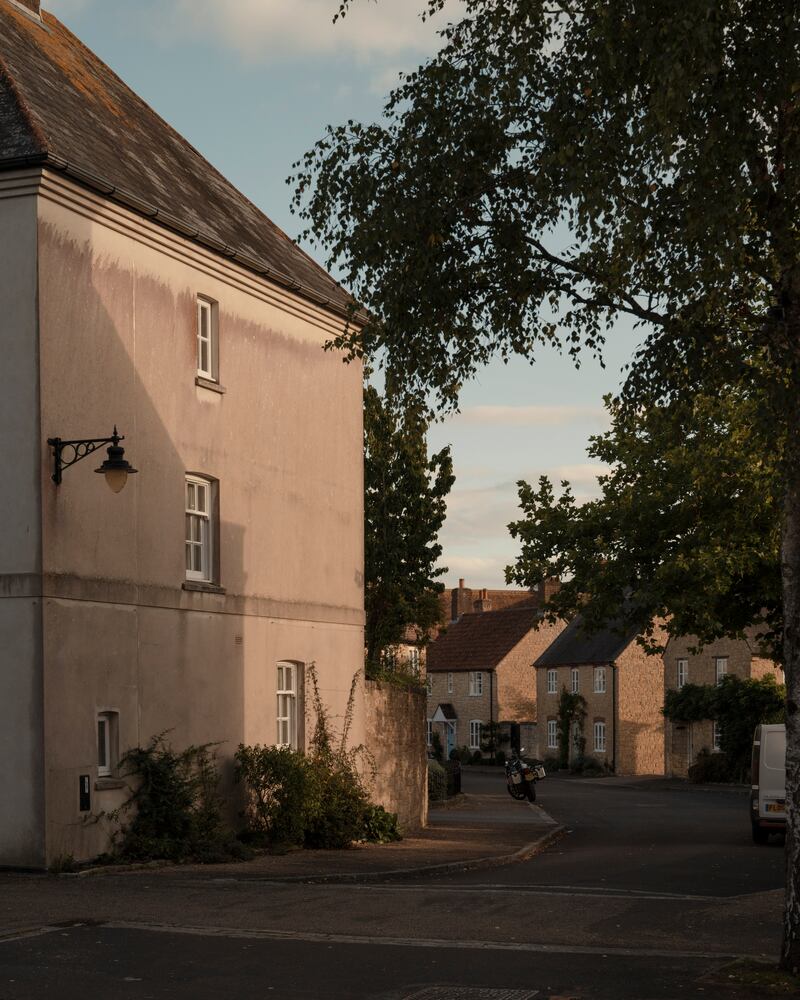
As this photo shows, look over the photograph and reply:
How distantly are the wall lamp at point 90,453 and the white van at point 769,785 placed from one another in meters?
13.1

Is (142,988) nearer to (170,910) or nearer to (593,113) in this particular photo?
(170,910)

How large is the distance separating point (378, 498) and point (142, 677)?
23585mm

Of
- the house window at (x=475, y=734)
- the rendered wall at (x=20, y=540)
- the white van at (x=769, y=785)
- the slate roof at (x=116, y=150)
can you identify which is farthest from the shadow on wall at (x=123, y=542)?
the house window at (x=475, y=734)

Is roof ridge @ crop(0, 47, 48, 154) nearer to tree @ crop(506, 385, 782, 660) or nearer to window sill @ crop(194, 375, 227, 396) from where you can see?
window sill @ crop(194, 375, 227, 396)

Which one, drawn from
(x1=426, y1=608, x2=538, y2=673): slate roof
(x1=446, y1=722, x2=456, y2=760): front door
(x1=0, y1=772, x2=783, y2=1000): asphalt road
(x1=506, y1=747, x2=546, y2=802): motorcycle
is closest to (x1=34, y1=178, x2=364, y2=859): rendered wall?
(x1=0, y1=772, x2=783, y2=1000): asphalt road

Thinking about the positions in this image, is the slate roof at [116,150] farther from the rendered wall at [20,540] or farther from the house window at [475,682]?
the house window at [475,682]

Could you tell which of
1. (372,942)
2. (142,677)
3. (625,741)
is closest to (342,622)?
(142,677)

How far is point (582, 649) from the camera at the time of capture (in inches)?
2916

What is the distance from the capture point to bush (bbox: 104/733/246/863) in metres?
19.7

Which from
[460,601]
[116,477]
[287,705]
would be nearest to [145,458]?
[116,477]

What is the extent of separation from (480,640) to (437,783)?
46996 mm

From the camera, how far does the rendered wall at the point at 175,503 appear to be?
1897 centimetres

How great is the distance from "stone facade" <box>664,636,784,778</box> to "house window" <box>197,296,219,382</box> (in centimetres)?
3992

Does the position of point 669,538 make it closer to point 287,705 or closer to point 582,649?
point 287,705
